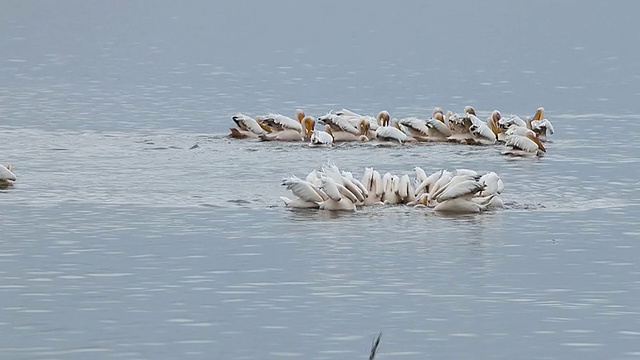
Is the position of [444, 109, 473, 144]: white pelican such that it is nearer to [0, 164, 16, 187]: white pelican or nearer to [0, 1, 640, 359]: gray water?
[0, 1, 640, 359]: gray water

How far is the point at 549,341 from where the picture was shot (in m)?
15.0

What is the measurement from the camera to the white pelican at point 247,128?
30.7 m

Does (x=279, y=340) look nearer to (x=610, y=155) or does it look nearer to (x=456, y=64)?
(x=610, y=155)

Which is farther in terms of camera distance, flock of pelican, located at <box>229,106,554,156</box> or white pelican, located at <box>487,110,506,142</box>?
white pelican, located at <box>487,110,506,142</box>

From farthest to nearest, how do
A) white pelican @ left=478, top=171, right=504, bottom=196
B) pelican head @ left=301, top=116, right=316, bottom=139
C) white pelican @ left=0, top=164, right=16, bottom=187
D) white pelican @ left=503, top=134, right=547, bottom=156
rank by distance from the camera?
pelican head @ left=301, top=116, right=316, bottom=139
white pelican @ left=503, top=134, right=547, bottom=156
white pelican @ left=0, top=164, right=16, bottom=187
white pelican @ left=478, top=171, right=504, bottom=196

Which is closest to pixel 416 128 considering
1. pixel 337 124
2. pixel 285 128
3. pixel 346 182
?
pixel 337 124

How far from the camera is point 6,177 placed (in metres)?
24.1

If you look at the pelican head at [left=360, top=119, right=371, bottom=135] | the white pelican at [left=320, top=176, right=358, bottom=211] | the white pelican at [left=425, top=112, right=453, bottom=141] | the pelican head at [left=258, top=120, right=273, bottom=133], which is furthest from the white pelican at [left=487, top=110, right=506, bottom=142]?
the white pelican at [left=320, top=176, right=358, bottom=211]

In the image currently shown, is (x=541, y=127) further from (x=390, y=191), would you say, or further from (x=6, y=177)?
(x=6, y=177)

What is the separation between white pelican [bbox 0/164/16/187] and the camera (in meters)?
24.0

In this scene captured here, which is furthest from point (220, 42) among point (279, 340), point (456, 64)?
point (279, 340)

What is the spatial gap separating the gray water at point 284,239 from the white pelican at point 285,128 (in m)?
0.84

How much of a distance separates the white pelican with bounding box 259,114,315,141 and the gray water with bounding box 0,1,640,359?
0.84m

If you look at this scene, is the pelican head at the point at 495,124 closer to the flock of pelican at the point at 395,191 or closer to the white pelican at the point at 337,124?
the white pelican at the point at 337,124
